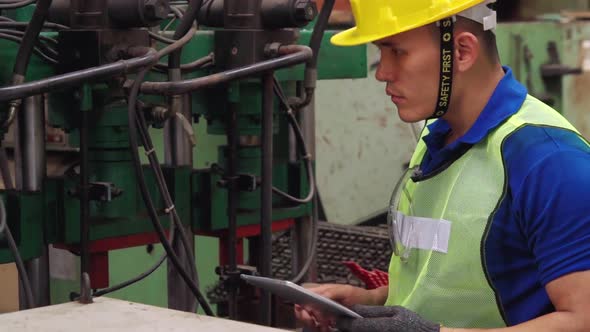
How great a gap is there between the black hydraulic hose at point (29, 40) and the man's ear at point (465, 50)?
71cm

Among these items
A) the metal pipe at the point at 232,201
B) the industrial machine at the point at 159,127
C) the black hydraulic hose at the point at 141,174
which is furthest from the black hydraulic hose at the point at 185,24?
the metal pipe at the point at 232,201

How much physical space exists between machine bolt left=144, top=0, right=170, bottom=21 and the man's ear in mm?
605

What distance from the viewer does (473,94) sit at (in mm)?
1717

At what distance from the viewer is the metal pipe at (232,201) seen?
230 cm

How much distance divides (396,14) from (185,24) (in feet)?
1.68

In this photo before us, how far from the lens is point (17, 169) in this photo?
2123 mm

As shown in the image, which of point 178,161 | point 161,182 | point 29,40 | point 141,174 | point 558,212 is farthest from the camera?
point 178,161

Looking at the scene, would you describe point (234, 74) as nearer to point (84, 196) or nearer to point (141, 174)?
point (141, 174)

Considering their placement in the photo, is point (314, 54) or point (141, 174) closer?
point (141, 174)

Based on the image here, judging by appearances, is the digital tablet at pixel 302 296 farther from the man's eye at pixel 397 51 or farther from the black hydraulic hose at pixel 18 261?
the black hydraulic hose at pixel 18 261

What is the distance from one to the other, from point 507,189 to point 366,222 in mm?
2405

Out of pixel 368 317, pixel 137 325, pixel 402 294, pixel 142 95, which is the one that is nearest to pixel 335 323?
pixel 368 317

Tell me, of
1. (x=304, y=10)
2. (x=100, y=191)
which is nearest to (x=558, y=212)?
(x=304, y=10)

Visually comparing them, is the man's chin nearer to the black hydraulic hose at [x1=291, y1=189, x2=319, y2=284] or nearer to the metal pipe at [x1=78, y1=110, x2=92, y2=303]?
the metal pipe at [x1=78, y1=110, x2=92, y2=303]
